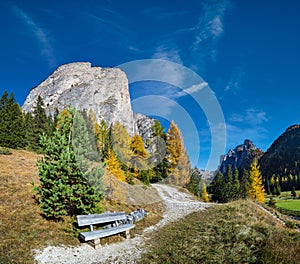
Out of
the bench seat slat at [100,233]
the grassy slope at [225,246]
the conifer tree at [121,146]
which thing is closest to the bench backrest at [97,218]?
the bench seat slat at [100,233]

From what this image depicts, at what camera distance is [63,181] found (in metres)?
10.8

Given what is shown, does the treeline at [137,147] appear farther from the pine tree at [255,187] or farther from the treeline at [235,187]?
the treeline at [235,187]

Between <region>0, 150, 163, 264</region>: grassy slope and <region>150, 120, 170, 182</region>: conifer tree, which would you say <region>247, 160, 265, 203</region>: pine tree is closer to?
<region>150, 120, 170, 182</region>: conifer tree

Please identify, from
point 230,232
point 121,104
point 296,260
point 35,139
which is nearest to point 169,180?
point 35,139

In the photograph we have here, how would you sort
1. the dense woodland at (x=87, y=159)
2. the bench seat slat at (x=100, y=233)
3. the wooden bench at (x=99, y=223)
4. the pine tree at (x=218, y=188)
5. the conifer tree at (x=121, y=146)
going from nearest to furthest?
the bench seat slat at (x=100, y=233) < the wooden bench at (x=99, y=223) < the dense woodland at (x=87, y=159) < the conifer tree at (x=121, y=146) < the pine tree at (x=218, y=188)

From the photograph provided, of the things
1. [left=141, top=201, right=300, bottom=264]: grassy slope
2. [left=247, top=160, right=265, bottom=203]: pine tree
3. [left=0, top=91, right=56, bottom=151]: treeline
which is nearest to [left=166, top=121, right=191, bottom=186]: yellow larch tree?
[left=247, top=160, right=265, bottom=203]: pine tree

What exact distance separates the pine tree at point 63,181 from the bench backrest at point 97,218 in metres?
0.88

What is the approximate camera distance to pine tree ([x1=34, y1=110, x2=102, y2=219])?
10648mm

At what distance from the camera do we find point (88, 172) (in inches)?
455

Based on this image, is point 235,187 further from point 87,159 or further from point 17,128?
point 87,159

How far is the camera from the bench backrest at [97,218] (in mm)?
9539

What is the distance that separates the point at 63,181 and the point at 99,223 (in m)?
2.77

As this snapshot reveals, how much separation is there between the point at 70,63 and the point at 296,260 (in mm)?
178078

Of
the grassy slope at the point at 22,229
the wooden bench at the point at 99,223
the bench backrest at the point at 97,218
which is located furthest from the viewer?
the bench backrest at the point at 97,218
